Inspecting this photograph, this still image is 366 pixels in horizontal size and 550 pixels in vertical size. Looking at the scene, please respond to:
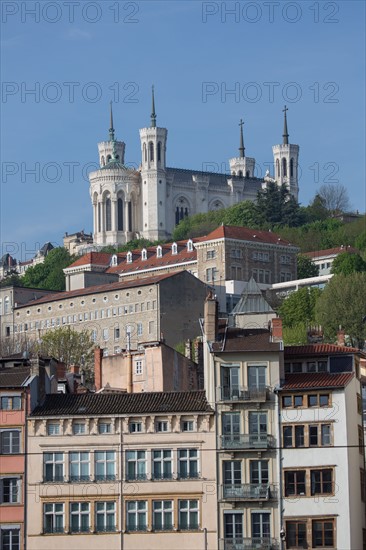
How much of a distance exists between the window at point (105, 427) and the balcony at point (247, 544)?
5.49 meters

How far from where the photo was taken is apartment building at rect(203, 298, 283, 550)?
59.8 meters

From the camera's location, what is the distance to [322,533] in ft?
194

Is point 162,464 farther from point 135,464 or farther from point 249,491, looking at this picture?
point 249,491

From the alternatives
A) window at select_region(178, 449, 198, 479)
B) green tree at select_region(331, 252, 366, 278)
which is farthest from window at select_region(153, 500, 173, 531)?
green tree at select_region(331, 252, 366, 278)

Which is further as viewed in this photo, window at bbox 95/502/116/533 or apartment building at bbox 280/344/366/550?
window at bbox 95/502/116/533

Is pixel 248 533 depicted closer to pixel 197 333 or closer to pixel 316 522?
pixel 316 522

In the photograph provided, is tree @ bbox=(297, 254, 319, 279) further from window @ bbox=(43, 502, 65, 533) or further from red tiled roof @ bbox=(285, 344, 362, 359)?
window @ bbox=(43, 502, 65, 533)

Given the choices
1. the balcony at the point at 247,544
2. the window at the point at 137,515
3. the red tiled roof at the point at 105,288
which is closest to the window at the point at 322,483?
the balcony at the point at 247,544

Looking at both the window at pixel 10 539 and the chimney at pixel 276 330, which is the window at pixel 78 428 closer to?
the window at pixel 10 539

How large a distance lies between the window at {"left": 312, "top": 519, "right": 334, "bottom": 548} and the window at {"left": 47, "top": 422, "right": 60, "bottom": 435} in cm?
931

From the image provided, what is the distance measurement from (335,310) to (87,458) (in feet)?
232

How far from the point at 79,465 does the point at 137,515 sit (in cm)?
276

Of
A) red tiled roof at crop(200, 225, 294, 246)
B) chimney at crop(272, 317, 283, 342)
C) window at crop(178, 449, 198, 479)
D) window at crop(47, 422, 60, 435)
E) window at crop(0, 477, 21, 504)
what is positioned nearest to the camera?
window at crop(0, 477, 21, 504)

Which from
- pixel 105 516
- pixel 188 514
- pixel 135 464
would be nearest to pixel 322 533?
pixel 188 514
